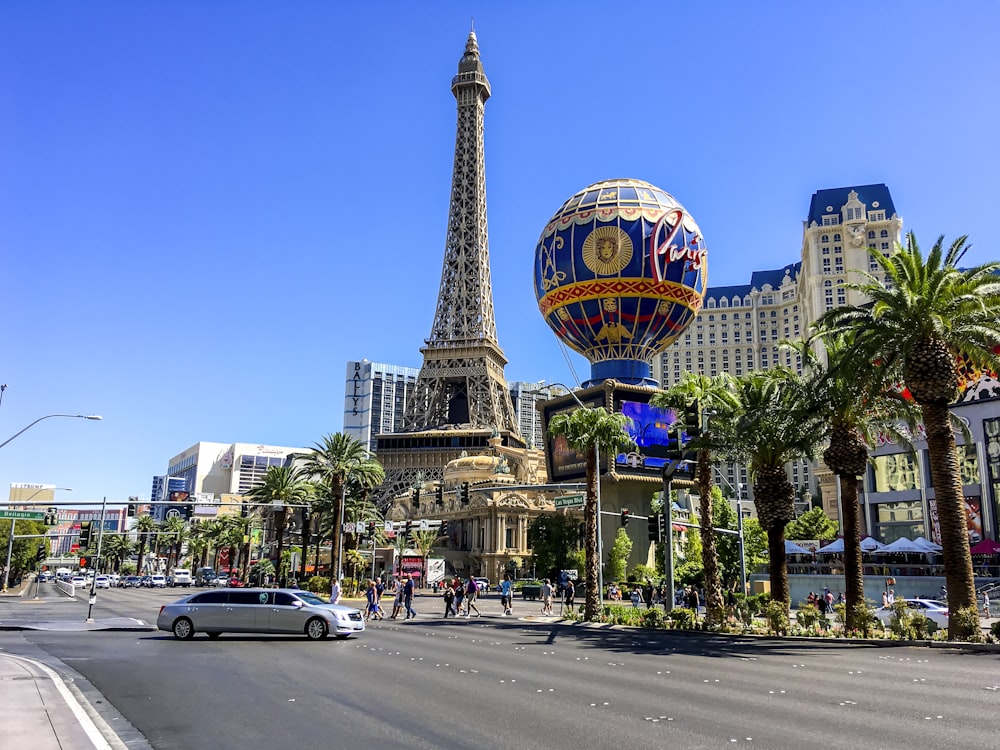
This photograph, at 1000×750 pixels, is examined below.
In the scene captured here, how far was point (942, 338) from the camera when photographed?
23453 mm

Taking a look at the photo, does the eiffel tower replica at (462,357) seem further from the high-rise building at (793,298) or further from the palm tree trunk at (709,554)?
the palm tree trunk at (709,554)

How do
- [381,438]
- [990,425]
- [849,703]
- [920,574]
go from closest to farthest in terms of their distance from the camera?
[849,703] → [920,574] → [990,425] → [381,438]

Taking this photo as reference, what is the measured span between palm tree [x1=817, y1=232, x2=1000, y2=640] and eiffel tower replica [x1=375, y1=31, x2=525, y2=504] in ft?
292

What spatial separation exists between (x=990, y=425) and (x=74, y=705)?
6505 centimetres

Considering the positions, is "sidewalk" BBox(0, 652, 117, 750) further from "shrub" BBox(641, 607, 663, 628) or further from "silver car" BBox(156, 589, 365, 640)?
"shrub" BBox(641, 607, 663, 628)

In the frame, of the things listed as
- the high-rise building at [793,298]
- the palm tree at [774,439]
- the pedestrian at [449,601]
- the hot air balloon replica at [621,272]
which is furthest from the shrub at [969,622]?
the high-rise building at [793,298]

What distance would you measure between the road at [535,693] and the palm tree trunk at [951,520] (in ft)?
7.19

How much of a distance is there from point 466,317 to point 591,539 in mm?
91304

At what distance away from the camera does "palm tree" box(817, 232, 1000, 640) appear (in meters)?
22.6

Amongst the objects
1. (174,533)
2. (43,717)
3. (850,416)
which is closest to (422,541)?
(850,416)

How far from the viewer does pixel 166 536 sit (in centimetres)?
12556

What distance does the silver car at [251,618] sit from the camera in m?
22.0

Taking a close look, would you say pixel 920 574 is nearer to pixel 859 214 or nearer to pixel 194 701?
pixel 194 701

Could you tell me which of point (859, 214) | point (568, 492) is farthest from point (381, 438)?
point (859, 214)
